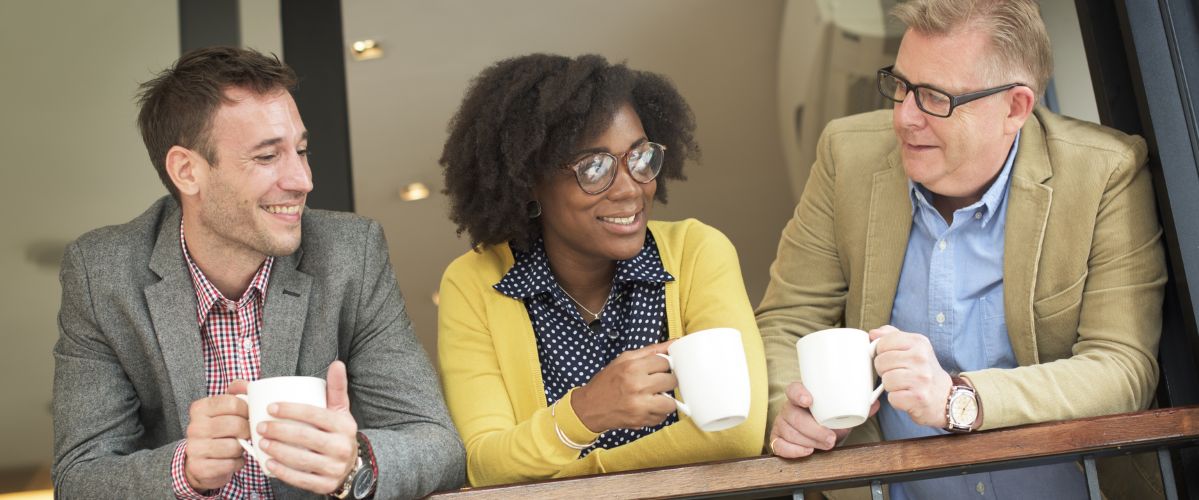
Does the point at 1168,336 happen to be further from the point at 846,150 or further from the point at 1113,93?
the point at 846,150

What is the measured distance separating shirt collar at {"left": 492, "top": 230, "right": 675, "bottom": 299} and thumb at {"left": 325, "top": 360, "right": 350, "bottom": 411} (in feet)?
1.81

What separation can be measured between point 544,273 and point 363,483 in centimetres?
61

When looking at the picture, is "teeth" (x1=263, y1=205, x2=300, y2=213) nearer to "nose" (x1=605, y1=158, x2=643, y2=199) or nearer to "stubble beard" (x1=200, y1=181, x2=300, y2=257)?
→ "stubble beard" (x1=200, y1=181, x2=300, y2=257)

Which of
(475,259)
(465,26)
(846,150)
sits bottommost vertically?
(475,259)

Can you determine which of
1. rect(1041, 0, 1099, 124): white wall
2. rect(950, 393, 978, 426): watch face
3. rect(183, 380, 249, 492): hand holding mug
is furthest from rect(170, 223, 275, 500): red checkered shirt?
rect(1041, 0, 1099, 124): white wall

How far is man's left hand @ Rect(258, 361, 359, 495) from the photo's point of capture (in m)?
1.10

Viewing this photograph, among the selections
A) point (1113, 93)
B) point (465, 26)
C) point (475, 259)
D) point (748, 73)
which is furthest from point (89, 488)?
point (748, 73)

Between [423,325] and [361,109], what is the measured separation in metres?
0.84

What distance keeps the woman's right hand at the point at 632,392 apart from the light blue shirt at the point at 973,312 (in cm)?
63

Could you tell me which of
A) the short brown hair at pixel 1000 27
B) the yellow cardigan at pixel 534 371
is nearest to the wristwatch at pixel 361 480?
the yellow cardigan at pixel 534 371

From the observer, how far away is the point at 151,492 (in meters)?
1.27

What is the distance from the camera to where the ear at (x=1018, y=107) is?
5.07 ft

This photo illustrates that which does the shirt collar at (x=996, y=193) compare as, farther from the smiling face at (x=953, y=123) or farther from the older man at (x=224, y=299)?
the older man at (x=224, y=299)

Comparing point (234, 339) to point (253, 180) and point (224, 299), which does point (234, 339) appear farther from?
point (253, 180)
